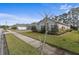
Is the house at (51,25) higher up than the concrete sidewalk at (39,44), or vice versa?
the house at (51,25)

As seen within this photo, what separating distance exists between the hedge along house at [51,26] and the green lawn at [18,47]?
9.3 inches

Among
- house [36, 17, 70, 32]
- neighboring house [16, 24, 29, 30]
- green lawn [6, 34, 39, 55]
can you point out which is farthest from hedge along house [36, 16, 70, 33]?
green lawn [6, 34, 39, 55]

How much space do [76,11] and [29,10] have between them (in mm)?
540

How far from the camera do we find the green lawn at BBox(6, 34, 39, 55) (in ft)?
7.93

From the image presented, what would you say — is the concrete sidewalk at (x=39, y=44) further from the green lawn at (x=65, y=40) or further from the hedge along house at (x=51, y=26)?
the hedge along house at (x=51, y=26)

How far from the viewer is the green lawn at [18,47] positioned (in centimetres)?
242

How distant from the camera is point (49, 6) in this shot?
2.46 m

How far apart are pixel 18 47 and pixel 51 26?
44cm

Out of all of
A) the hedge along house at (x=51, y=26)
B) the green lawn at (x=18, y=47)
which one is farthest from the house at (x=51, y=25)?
the green lawn at (x=18, y=47)

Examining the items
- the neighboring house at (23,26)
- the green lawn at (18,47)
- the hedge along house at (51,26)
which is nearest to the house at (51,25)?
the hedge along house at (51,26)

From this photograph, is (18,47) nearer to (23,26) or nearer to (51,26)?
(23,26)

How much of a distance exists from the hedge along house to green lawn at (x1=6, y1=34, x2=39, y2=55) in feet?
0.77

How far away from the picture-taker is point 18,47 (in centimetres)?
243

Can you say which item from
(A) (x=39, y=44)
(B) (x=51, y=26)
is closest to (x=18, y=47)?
(A) (x=39, y=44)
